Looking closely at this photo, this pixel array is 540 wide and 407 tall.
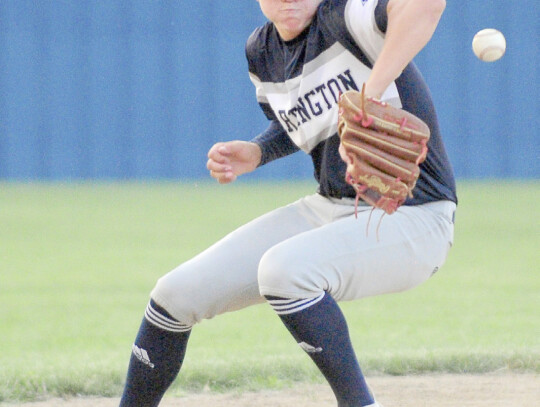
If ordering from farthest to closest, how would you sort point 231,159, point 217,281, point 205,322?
1. point 205,322
2. point 231,159
3. point 217,281

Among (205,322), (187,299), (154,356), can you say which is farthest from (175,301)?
(205,322)

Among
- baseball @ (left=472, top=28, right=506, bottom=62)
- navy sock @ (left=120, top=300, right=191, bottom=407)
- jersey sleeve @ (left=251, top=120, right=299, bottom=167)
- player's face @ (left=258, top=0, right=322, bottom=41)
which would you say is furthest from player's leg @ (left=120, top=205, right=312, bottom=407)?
baseball @ (left=472, top=28, right=506, bottom=62)

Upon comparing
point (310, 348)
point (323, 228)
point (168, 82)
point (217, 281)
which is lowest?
point (168, 82)

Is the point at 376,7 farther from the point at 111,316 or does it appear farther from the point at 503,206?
the point at 503,206

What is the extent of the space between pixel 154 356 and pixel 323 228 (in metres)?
0.55

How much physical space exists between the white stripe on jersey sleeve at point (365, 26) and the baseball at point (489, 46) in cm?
60

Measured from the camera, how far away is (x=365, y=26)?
2393 mm

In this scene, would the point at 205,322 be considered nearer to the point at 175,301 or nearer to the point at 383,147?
the point at 175,301

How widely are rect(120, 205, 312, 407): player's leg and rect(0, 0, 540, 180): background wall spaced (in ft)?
27.0

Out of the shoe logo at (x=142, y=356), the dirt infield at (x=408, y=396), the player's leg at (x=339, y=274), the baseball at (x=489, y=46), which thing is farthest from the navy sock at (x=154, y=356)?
the baseball at (x=489, y=46)

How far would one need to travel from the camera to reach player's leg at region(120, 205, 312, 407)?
8.16 feet

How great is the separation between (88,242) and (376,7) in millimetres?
5399

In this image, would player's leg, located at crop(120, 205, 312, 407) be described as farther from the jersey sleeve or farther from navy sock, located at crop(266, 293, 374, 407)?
the jersey sleeve

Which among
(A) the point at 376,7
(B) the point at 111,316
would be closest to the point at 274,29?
(A) the point at 376,7
